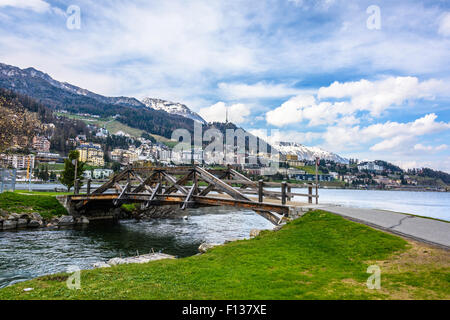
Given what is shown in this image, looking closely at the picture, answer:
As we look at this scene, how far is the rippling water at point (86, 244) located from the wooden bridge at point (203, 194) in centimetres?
355

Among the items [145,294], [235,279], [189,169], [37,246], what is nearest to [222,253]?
[235,279]

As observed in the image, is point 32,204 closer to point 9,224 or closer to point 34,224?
point 34,224

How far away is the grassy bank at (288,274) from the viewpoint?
22.4ft

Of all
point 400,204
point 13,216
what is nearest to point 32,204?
point 13,216

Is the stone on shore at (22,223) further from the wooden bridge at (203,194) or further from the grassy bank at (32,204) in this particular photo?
the wooden bridge at (203,194)

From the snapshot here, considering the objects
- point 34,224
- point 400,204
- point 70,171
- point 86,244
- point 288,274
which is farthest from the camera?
point 400,204

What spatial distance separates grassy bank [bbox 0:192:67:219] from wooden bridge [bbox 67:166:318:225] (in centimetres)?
194

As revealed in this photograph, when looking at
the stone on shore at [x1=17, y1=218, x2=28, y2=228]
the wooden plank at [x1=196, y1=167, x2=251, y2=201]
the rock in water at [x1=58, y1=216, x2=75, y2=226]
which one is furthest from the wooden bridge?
the stone on shore at [x1=17, y1=218, x2=28, y2=228]

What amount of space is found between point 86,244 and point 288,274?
2138 centimetres

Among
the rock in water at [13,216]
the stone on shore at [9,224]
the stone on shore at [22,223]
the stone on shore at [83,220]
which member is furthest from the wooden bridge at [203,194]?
the stone on shore at [9,224]

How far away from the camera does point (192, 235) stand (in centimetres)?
2956

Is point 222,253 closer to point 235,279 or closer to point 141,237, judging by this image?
point 235,279

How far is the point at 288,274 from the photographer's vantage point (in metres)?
8.23

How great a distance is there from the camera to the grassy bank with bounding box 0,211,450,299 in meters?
6.84
